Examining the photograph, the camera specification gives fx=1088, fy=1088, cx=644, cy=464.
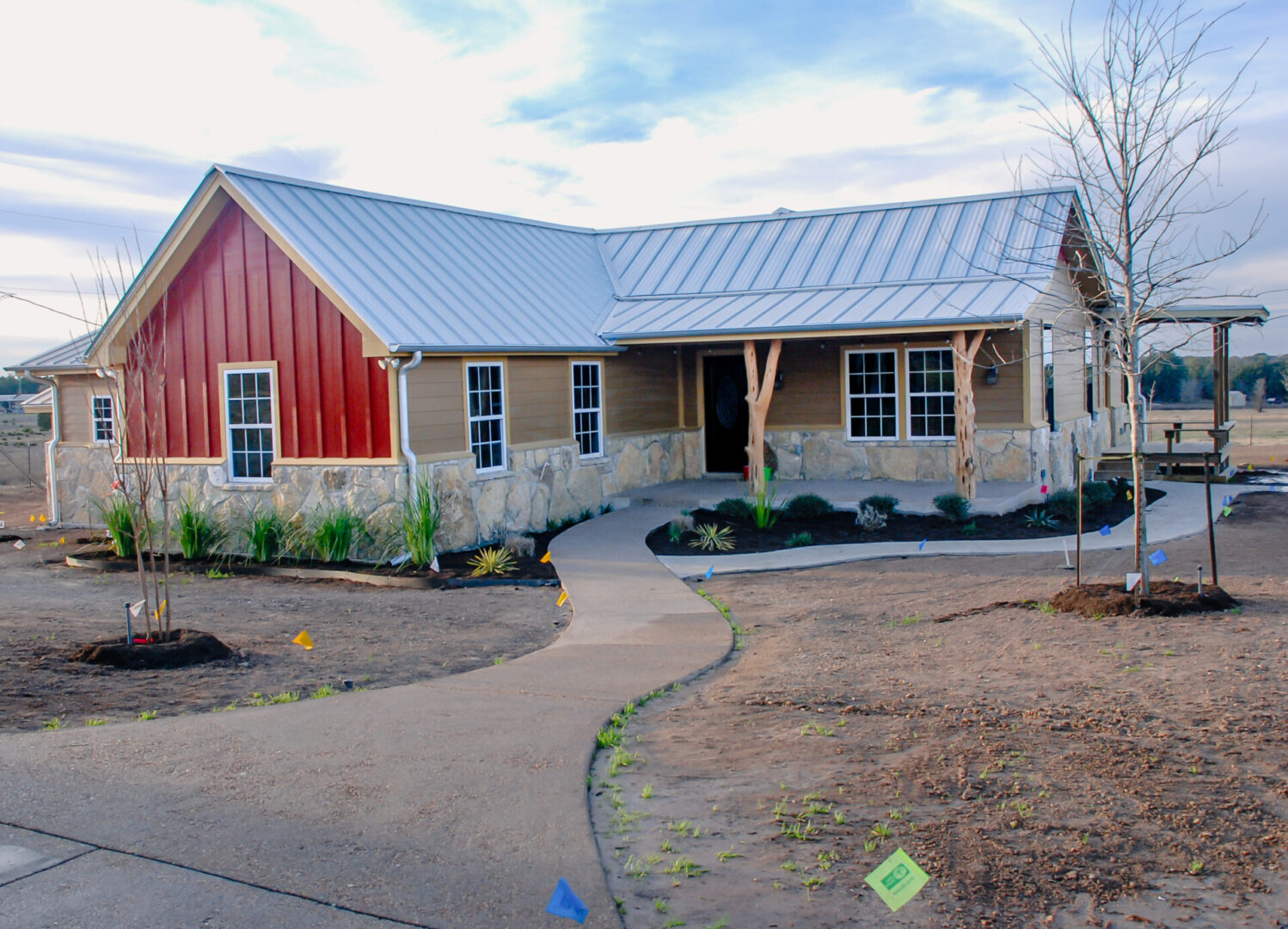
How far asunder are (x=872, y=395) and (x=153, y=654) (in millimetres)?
12984

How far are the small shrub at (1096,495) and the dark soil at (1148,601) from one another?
24.6ft

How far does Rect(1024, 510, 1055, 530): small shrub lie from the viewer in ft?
49.4

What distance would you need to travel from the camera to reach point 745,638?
961 cm

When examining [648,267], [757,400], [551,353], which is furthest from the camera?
[648,267]

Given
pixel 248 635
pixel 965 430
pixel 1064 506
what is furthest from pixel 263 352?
pixel 1064 506

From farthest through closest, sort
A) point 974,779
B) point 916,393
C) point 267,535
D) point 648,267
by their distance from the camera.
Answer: point 648,267 → point 916,393 → point 267,535 → point 974,779

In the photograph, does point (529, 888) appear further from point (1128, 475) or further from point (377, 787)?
point (1128, 475)

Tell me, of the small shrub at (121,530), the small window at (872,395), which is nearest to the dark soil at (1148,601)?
the small window at (872,395)

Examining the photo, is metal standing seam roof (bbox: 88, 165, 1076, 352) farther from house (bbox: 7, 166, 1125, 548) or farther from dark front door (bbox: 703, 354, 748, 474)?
dark front door (bbox: 703, 354, 748, 474)

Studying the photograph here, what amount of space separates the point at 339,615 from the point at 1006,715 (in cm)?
699

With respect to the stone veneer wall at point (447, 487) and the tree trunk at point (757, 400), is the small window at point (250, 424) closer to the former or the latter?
the stone veneer wall at point (447, 487)

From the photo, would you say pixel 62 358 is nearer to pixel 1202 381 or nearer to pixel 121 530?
pixel 121 530

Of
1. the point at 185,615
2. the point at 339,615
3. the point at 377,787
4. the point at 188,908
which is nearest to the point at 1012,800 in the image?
the point at 377,787

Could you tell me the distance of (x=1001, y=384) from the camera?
1753 cm
